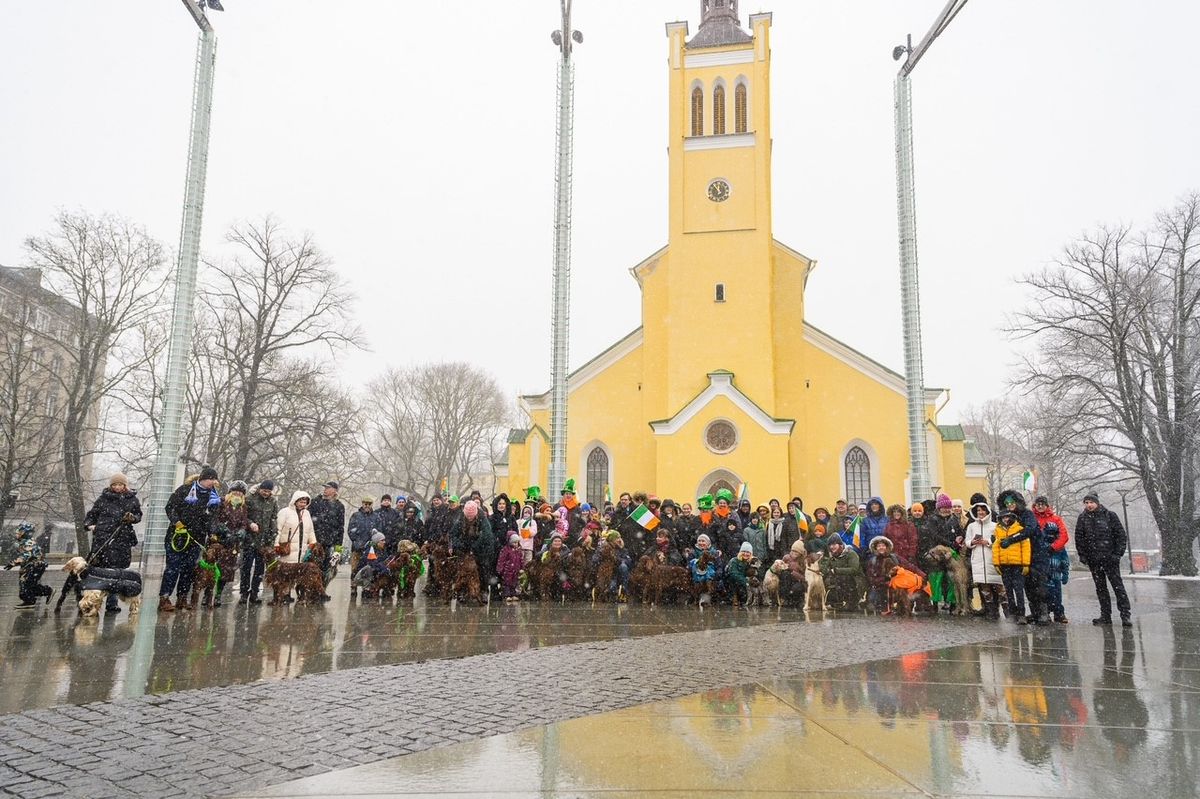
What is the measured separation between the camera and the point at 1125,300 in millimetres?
26875

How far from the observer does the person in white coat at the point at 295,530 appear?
38.2 feet

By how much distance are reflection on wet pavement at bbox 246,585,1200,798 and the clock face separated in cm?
2600

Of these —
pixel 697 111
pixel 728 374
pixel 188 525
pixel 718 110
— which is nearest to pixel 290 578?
pixel 188 525

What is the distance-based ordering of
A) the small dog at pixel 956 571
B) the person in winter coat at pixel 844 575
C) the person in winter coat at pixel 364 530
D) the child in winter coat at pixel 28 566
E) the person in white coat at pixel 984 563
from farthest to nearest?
the person in winter coat at pixel 364 530
the person in winter coat at pixel 844 575
the small dog at pixel 956 571
the person in white coat at pixel 984 563
the child in winter coat at pixel 28 566

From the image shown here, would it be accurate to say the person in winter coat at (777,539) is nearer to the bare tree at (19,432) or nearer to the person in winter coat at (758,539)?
the person in winter coat at (758,539)

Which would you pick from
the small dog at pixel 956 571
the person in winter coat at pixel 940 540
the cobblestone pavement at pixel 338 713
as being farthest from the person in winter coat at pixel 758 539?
the cobblestone pavement at pixel 338 713

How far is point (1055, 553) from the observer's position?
435 inches

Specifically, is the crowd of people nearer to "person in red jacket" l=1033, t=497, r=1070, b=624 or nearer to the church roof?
"person in red jacket" l=1033, t=497, r=1070, b=624

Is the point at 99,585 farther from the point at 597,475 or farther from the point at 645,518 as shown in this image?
the point at 597,475

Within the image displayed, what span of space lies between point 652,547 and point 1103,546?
6.30 metres

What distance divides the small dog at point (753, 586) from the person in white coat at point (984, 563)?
314 cm

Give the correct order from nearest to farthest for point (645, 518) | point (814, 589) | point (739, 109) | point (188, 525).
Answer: point (188, 525)
point (814, 589)
point (645, 518)
point (739, 109)

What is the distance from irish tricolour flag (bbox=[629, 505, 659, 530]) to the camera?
13.2 m

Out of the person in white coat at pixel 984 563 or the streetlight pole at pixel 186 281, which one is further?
the streetlight pole at pixel 186 281
